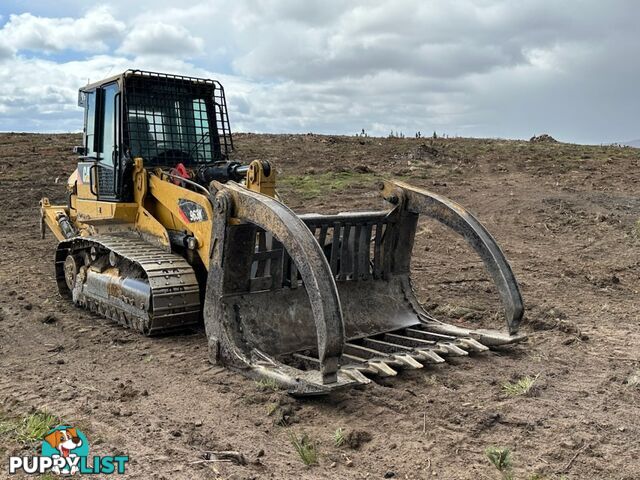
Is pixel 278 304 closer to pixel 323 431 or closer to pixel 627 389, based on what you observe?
pixel 323 431

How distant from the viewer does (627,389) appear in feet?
16.0

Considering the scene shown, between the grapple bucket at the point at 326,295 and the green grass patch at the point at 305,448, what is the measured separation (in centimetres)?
45

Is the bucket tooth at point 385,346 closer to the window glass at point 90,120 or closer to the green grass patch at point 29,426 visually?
the green grass patch at point 29,426

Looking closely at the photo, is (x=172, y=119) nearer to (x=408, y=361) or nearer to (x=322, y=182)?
(x=408, y=361)

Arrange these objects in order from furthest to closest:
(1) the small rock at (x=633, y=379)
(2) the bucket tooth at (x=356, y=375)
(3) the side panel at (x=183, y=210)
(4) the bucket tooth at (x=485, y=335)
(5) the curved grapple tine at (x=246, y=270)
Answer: (3) the side panel at (x=183, y=210)
(4) the bucket tooth at (x=485, y=335)
(1) the small rock at (x=633, y=379)
(2) the bucket tooth at (x=356, y=375)
(5) the curved grapple tine at (x=246, y=270)

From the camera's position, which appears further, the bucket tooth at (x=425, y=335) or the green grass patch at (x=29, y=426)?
the bucket tooth at (x=425, y=335)

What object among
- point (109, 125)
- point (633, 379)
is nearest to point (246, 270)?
point (109, 125)

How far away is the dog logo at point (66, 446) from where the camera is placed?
3629 mm

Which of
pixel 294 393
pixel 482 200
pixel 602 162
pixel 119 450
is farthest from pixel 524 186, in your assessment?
pixel 119 450

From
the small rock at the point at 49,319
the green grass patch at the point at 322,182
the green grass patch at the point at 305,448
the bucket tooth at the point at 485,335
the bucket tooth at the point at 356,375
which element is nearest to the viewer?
the green grass patch at the point at 305,448

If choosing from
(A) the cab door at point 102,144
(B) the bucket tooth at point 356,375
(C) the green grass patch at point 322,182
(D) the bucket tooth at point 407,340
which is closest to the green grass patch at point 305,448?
(B) the bucket tooth at point 356,375

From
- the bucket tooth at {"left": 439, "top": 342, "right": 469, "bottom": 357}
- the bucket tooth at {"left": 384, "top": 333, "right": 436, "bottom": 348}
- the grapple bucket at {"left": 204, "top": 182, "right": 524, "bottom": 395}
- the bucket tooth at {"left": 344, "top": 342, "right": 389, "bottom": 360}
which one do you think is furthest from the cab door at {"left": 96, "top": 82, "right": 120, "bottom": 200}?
the bucket tooth at {"left": 439, "top": 342, "right": 469, "bottom": 357}

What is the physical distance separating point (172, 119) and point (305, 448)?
482cm

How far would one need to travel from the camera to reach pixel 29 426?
4070mm
